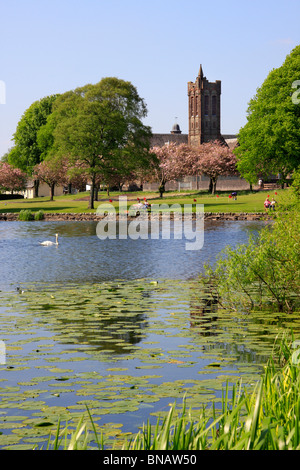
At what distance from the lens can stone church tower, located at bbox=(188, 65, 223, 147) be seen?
149 meters

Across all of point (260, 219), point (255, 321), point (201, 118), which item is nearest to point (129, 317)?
point (255, 321)

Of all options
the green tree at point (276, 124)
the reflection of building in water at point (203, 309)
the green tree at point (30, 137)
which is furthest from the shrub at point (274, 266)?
the green tree at point (30, 137)

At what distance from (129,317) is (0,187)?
103774 mm

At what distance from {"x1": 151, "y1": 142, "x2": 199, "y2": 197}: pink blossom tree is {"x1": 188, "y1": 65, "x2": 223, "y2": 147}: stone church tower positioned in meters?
43.3

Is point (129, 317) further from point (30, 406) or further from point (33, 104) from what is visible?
point (33, 104)

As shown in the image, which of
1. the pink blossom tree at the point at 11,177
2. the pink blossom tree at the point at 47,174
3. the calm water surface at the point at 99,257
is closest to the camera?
the calm water surface at the point at 99,257

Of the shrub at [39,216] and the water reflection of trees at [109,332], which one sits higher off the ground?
the shrub at [39,216]

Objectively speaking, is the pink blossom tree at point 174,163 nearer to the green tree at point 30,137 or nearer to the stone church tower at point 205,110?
the green tree at point 30,137

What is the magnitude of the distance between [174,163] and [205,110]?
5546cm

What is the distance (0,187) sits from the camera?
376 ft

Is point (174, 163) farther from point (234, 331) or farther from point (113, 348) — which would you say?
point (113, 348)

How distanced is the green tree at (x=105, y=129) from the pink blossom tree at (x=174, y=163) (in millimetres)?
25566

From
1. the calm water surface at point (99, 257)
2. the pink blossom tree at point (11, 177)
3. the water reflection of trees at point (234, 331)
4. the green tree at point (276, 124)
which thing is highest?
the green tree at point (276, 124)

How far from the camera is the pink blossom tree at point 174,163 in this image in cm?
9750
